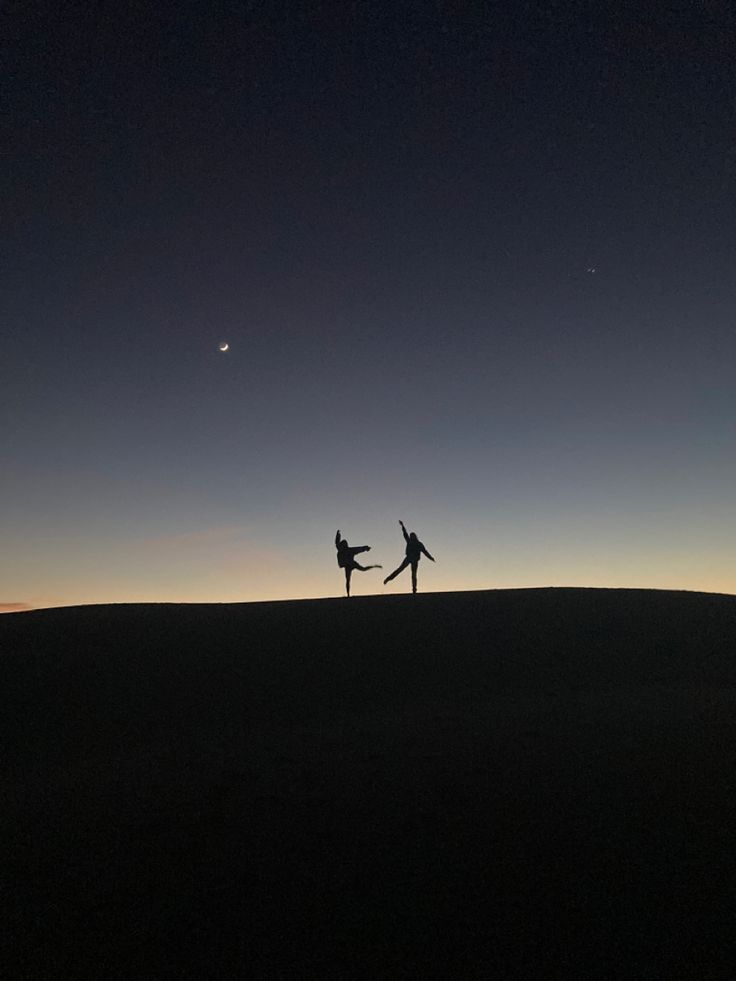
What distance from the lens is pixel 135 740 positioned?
8289 mm

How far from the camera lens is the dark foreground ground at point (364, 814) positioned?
336cm

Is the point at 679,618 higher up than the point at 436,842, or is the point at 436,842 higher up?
the point at 679,618

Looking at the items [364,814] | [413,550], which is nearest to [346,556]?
[413,550]

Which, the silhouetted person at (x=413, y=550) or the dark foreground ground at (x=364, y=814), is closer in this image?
the dark foreground ground at (x=364, y=814)

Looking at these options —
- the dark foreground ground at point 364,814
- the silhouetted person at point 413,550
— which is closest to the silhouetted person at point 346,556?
the silhouetted person at point 413,550

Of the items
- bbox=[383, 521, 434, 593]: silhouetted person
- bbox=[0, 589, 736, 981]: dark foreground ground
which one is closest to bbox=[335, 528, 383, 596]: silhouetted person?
bbox=[383, 521, 434, 593]: silhouetted person

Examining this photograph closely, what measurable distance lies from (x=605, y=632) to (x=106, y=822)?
38.8ft

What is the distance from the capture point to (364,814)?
5.12 metres

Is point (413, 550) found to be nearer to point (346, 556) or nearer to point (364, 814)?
point (346, 556)

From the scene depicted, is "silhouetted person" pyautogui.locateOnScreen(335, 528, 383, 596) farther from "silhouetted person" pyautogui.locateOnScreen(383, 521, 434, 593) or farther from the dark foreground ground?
the dark foreground ground

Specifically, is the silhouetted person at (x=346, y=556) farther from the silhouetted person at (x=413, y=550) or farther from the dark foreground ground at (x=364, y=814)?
the dark foreground ground at (x=364, y=814)

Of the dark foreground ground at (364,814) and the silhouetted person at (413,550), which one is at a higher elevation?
the silhouetted person at (413,550)

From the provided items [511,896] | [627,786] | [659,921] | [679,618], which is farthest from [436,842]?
[679,618]

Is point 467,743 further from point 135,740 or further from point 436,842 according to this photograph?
point 135,740
